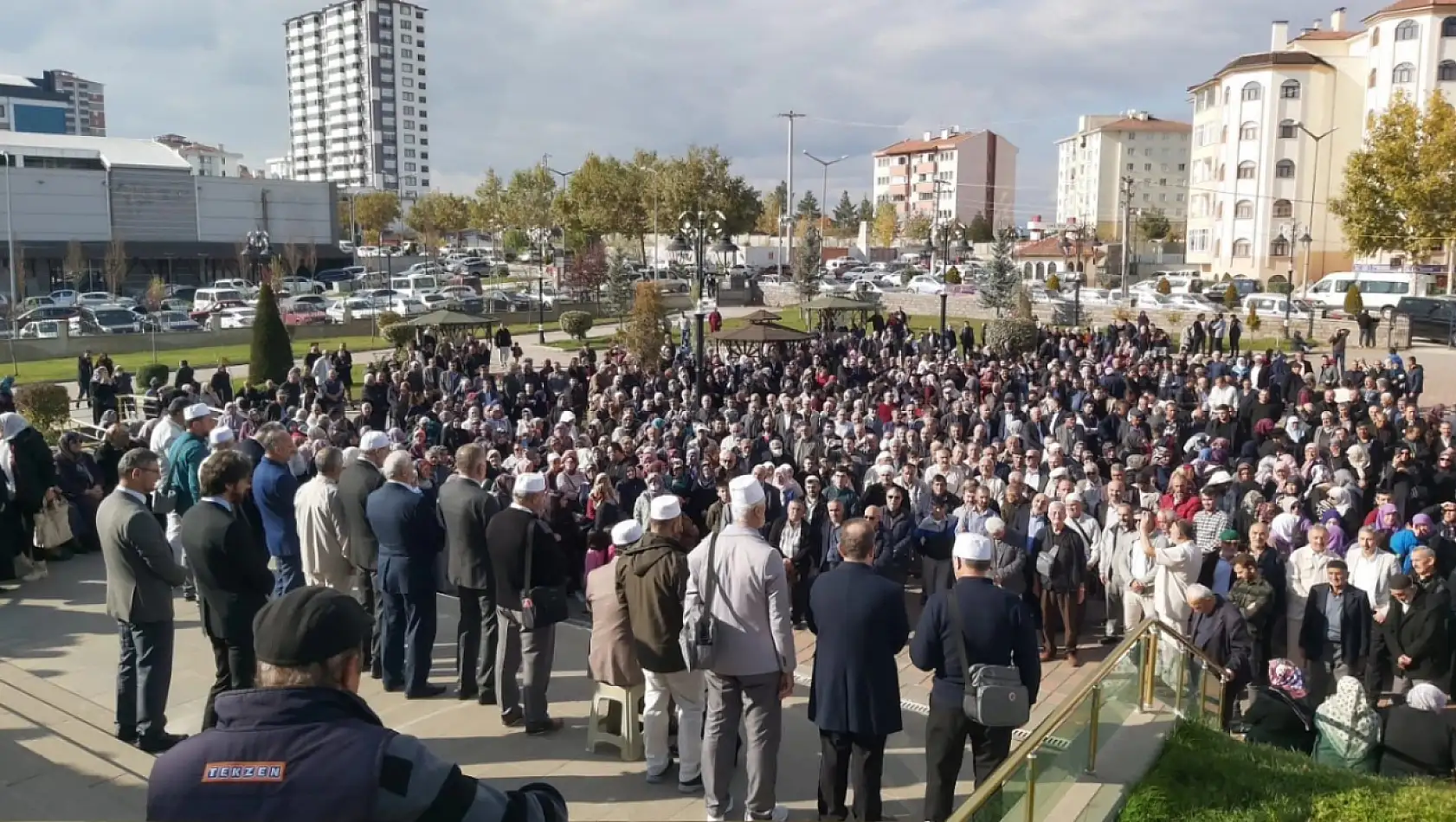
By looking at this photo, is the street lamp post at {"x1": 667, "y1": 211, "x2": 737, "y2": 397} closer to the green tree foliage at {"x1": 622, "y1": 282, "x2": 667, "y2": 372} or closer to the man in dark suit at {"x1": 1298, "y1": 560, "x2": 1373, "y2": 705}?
the green tree foliage at {"x1": 622, "y1": 282, "x2": 667, "y2": 372}

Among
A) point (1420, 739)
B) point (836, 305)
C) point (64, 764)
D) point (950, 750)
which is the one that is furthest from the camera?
point (836, 305)

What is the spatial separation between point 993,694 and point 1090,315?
35.3m

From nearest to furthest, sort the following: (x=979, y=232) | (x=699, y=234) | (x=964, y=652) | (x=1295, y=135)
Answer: (x=964, y=652) < (x=699, y=234) < (x=1295, y=135) < (x=979, y=232)

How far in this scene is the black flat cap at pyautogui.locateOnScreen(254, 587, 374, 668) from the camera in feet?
7.70

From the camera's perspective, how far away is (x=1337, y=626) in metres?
7.05

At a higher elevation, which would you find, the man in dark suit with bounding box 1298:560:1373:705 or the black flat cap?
the black flat cap

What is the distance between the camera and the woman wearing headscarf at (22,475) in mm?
8492

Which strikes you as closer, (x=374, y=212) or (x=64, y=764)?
(x=64, y=764)

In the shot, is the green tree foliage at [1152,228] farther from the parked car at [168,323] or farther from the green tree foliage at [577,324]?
the parked car at [168,323]

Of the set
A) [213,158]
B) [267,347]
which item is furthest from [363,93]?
[267,347]

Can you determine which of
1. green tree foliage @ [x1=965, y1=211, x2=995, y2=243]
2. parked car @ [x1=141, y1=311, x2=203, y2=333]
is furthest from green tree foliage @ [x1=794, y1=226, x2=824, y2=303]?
green tree foliage @ [x1=965, y1=211, x2=995, y2=243]

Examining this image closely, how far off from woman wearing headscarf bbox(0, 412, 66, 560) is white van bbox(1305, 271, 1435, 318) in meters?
36.8

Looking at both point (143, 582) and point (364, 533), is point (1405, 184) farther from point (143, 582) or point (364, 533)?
point (143, 582)

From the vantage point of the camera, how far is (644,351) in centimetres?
2316
